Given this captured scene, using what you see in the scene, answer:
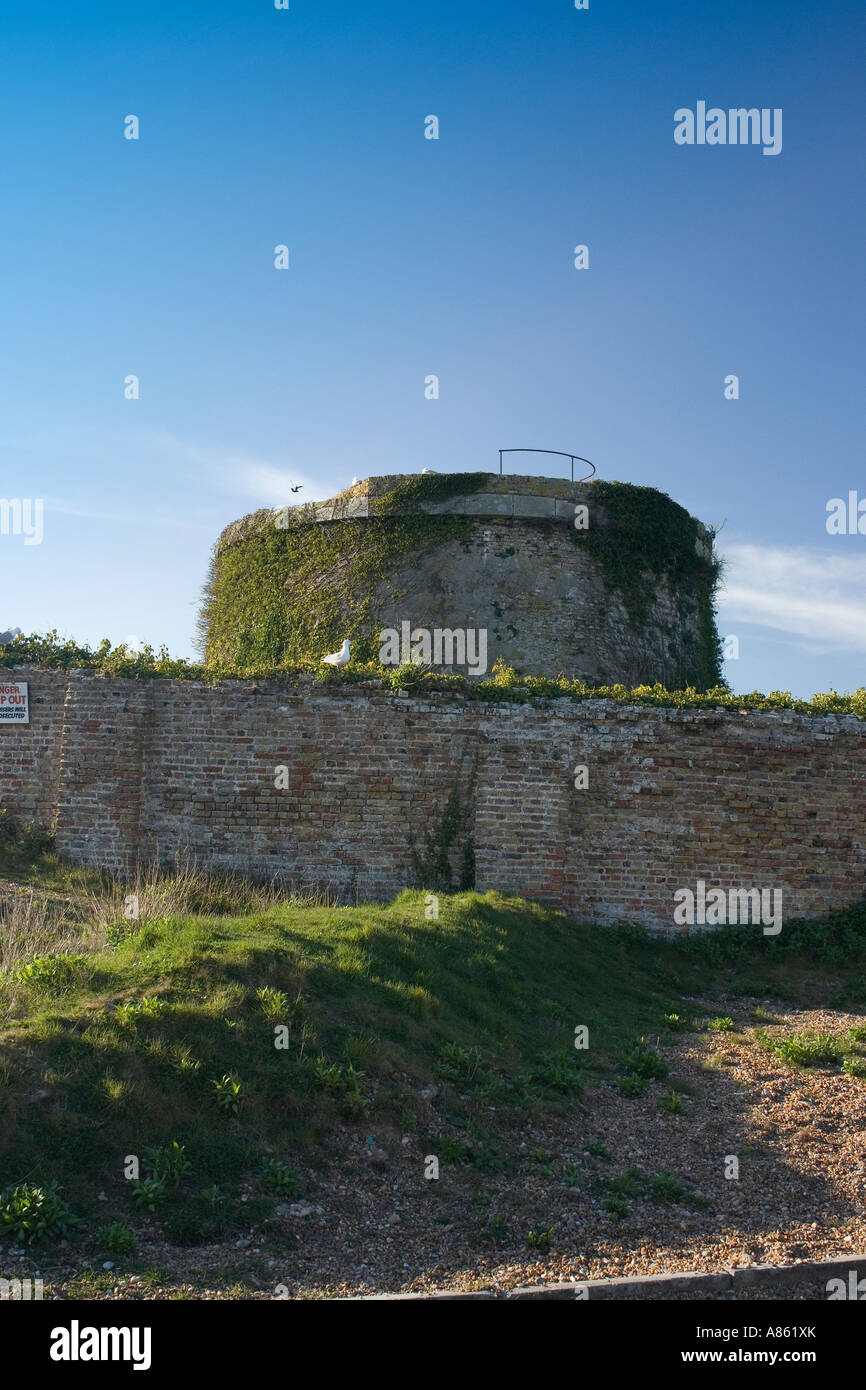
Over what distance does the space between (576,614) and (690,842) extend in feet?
20.8

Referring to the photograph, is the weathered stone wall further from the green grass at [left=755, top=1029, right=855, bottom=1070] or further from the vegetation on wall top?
the green grass at [left=755, top=1029, right=855, bottom=1070]

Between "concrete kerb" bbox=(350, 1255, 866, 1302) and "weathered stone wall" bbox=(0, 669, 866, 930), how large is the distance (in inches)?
257

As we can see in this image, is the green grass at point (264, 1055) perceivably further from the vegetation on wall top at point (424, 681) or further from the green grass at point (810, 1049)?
the vegetation on wall top at point (424, 681)

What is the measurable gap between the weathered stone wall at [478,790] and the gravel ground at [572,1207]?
4.21 metres

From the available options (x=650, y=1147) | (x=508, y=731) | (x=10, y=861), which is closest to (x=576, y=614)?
(x=508, y=731)

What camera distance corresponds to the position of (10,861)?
38.5 ft

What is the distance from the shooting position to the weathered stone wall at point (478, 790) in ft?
39.1

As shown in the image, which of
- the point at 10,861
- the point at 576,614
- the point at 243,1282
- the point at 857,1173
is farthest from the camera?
the point at 576,614

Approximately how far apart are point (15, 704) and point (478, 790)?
5.81 m

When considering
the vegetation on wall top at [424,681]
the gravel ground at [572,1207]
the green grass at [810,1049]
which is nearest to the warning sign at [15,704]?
the vegetation on wall top at [424,681]

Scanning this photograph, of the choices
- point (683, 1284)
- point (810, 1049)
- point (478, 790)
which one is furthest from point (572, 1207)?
point (478, 790)

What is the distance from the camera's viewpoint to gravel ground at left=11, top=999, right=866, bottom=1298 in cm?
502

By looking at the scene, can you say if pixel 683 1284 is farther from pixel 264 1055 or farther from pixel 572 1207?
pixel 264 1055
